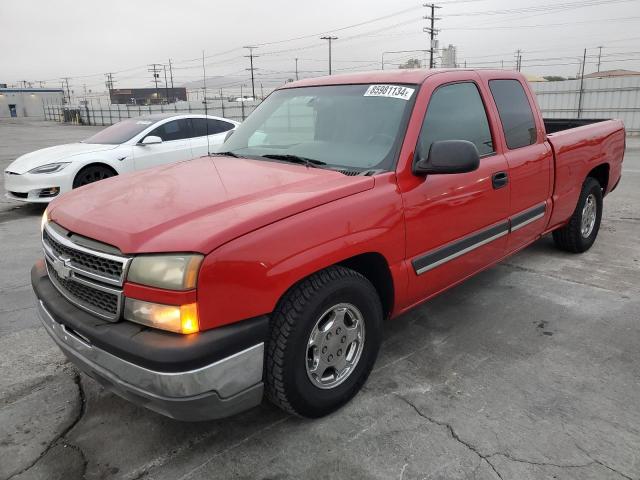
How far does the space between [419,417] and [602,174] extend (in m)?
4.08

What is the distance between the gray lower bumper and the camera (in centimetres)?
210

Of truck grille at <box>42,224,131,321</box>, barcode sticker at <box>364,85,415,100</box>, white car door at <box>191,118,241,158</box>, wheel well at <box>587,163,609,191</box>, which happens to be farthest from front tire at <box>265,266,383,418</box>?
white car door at <box>191,118,241,158</box>

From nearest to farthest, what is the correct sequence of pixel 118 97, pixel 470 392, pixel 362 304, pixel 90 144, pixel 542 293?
pixel 362 304
pixel 470 392
pixel 542 293
pixel 90 144
pixel 118 97

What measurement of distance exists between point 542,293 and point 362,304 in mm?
2360

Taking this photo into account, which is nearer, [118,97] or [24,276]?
[24,276]

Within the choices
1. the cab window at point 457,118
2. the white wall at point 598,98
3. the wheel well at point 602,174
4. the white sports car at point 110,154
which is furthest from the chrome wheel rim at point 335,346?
the white wall at point 598,98

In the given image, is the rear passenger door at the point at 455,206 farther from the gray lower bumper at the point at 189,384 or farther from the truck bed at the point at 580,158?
the gray lower bumper at the point at 189,384

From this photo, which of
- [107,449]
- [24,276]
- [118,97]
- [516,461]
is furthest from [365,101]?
[118,97]

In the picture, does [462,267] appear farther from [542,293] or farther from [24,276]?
[24,276]

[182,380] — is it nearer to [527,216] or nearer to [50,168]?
[527,216]

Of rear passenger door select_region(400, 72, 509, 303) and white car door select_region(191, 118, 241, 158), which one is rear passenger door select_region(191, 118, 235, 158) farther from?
rear passenger door select_region(400, 72, 509, 303)

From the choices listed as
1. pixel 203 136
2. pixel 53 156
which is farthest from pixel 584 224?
pixel 53 156

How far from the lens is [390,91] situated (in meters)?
3.32

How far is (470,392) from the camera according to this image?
2.97 meters
